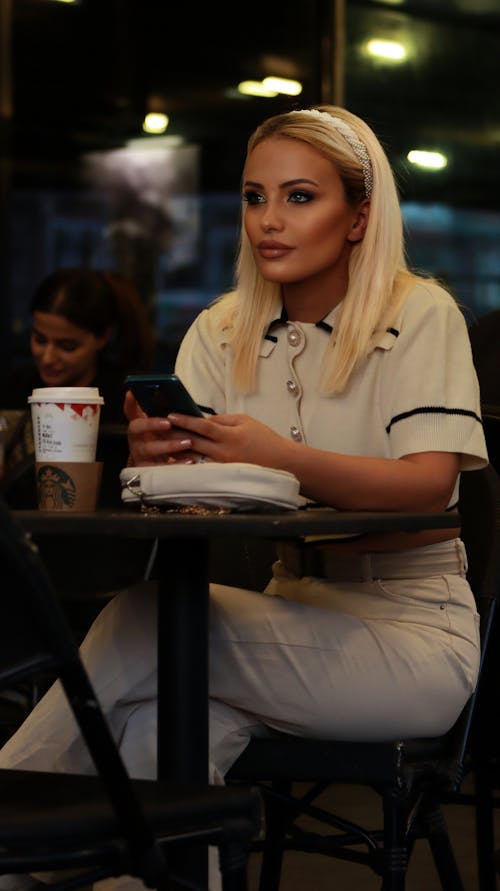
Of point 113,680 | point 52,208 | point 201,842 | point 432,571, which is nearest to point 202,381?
point 432,571

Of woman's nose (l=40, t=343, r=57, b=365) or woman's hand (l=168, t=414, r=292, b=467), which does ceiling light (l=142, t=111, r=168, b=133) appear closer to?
woman's nose (l=40, t=343, r=57, b=365)

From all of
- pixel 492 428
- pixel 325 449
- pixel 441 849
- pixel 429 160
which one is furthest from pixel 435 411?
pixel 429 160

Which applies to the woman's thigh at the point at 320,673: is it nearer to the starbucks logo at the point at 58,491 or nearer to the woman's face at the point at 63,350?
the starbucks logo at the point at 58,491

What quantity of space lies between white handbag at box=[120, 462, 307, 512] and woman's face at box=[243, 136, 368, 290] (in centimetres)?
55

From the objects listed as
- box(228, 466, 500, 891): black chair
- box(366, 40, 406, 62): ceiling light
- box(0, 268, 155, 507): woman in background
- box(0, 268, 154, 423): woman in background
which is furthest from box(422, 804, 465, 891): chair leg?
box(366, 40, 406, 62): ceiling light

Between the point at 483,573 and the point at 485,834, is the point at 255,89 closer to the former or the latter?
the point at 485,834

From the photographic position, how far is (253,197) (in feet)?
7.02

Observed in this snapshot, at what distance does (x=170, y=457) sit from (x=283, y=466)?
0.45ft

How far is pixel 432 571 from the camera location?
2041 mm

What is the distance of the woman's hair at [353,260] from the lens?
2.09 meters

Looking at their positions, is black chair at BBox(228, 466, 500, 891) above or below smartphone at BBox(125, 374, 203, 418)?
below

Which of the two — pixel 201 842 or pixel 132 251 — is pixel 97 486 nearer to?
pixel 201 842

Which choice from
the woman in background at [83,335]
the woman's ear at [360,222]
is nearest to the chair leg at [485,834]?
the woman's ear at [360,222]

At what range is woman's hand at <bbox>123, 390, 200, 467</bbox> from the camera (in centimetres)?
173
